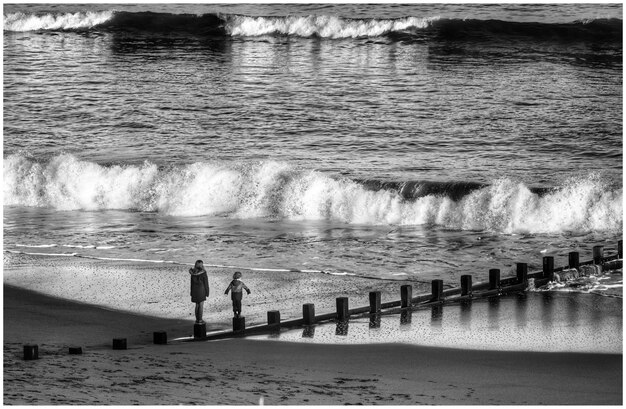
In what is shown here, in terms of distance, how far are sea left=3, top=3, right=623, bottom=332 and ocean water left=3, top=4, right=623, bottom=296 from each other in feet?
0.29

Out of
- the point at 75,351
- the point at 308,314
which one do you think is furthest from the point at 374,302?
the point at 75,351

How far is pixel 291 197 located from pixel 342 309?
1164 centimetres

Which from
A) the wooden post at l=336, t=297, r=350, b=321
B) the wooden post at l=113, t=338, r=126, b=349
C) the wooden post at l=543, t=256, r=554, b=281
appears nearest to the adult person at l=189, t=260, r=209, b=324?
the wooden post at l=113, t=338, r=126, b=349

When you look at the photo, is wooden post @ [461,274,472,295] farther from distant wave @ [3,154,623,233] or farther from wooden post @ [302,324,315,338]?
distant wave @ [3,154,623,233]

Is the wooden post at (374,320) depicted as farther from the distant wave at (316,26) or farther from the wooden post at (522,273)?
the distant wave at (316,26)

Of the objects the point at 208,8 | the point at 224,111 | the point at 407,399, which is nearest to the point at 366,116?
the point at 224,111

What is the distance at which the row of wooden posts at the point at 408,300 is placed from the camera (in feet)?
45.8

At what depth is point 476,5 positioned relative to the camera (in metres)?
49.9

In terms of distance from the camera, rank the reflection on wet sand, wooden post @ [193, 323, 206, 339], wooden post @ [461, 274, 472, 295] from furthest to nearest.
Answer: wooden post @ [461, 274, 472, 295] < wooden post @ [193, 323, 206, 339] < the reflection on wet sand

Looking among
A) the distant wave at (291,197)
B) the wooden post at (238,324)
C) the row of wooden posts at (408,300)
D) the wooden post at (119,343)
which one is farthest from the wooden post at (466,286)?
the distant wave at (291,197)

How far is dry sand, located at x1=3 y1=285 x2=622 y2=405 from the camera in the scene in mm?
10930

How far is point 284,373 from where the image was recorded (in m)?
12.0

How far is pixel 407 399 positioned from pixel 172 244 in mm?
10954

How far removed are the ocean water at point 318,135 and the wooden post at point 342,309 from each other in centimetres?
336
